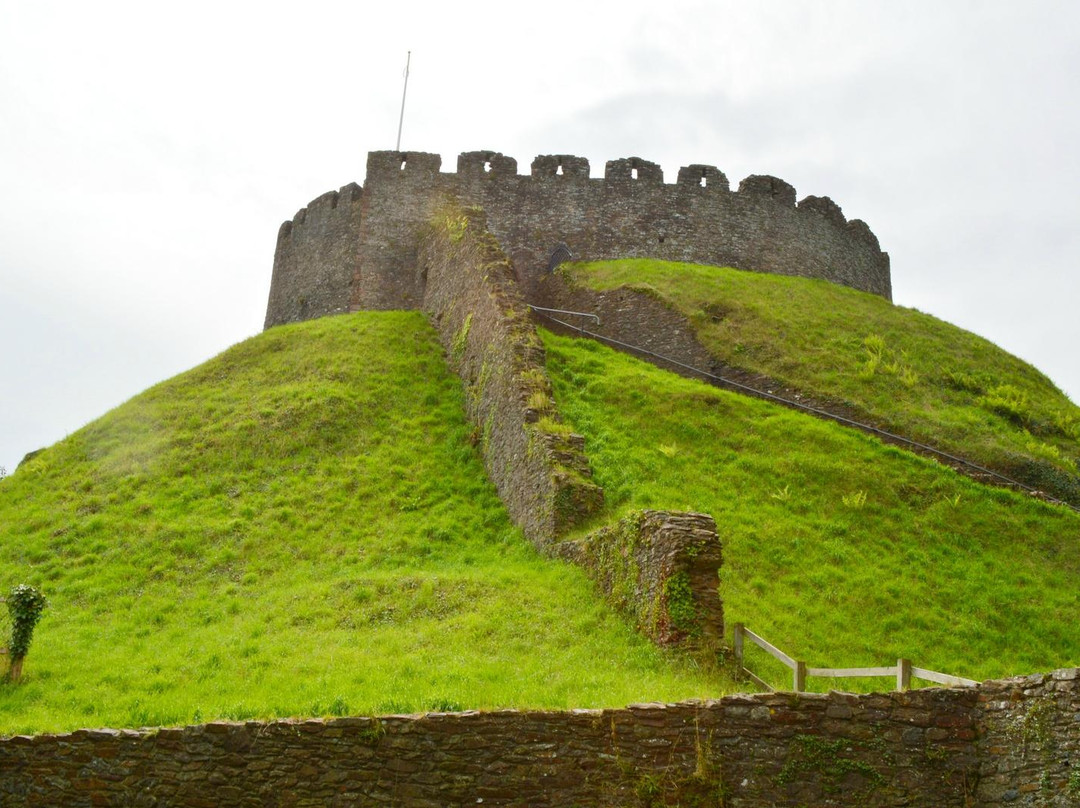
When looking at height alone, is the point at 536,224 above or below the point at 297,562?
above

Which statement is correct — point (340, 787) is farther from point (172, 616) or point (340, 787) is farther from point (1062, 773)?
point (172, 616)

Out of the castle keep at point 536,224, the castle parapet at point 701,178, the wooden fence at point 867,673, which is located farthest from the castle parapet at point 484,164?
the wooden fence at point 867,673

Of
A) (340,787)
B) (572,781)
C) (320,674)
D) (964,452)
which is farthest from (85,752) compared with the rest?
(964,452)

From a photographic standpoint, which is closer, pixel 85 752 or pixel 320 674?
pixel 85 752

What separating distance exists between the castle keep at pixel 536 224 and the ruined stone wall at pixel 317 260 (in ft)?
0.17

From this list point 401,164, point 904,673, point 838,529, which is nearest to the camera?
point 904,673

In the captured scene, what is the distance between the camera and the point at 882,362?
30484 mm

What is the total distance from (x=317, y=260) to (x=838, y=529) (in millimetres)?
22403

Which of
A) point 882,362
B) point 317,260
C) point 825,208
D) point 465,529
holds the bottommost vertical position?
point 465,529

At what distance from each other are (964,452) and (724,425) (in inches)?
238

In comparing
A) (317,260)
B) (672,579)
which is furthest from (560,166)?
(672,579)

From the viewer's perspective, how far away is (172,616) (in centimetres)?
1788

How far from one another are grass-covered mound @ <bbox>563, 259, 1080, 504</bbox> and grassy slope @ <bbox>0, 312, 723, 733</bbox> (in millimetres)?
8892

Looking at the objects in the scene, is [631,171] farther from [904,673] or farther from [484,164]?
[904,673]
